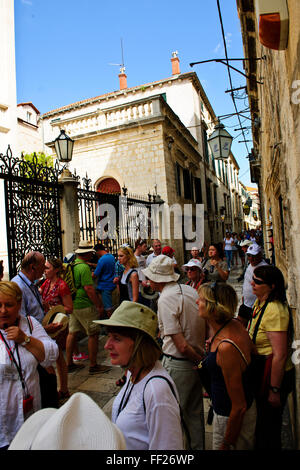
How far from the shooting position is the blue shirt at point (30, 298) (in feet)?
10.5

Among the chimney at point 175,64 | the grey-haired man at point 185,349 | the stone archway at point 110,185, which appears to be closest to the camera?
the grey-haired man at point 185,349

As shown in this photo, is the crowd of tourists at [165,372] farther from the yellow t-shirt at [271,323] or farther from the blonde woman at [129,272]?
the blonde woman at [129,272]

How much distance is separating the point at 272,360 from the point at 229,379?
49 centimetres

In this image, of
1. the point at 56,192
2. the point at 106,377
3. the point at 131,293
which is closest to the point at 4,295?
the point at 106,377

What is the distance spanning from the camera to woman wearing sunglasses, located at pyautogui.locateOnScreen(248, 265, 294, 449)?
205 centimetres

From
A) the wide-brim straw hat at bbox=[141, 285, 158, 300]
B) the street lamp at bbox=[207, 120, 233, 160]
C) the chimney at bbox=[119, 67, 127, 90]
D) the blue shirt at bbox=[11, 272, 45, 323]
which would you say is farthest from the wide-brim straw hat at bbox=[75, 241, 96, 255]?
the chimney at bbox=[119, 67, 127, 90]

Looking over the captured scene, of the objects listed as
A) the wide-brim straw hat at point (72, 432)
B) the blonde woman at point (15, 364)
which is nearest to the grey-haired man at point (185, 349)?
the blonde woman at point (15, 364)

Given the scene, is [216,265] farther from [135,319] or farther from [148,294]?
[135,319]

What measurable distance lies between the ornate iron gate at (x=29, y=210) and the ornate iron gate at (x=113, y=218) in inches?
35.5

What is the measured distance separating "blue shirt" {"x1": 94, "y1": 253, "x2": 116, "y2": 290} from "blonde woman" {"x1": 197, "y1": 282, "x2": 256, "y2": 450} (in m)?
3.64

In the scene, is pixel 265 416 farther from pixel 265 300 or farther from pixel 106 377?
pixel 106 377

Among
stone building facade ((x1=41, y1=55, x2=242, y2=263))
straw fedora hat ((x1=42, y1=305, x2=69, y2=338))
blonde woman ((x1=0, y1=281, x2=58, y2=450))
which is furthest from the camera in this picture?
stone building facade ((x1=41, y1=55, x2=242, y2=263))

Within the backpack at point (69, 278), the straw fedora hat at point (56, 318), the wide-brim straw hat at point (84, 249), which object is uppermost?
the wide-brim straw hat at point (84, 249)

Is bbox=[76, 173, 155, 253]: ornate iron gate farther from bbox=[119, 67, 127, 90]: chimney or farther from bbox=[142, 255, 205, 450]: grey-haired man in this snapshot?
bbox=[119, 67, 127, 90]: chimney
